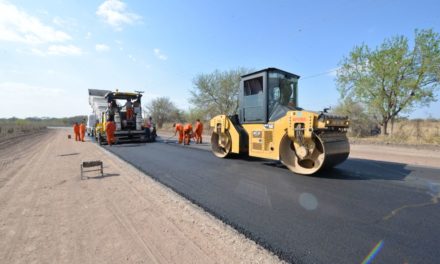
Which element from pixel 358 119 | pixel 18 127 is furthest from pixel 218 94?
pixel 18 127

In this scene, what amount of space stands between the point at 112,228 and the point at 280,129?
163 inches

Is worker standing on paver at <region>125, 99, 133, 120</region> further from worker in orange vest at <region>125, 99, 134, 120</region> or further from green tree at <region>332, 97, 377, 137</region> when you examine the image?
green tree at <region>332, 97, 377, 137</region>

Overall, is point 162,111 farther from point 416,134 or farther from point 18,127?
point 416,134

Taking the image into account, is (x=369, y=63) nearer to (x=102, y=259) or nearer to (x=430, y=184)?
(x=430, y=184)

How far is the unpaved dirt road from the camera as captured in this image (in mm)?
2293

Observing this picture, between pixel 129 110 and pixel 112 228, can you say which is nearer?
pixel 112 228

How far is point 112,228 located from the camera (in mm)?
2891

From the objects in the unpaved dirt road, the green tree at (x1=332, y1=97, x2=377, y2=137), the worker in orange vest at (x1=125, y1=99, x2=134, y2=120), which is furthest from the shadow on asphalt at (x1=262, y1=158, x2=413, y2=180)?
the green tree at (x1=332, y1=97, x2=377, y2=137)

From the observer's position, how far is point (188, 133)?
12.7 metres

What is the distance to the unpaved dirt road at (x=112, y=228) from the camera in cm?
229

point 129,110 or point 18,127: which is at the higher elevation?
point 129,110

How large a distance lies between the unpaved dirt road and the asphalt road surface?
0.33 meters

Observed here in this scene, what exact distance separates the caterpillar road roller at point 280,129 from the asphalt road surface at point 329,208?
0.46m

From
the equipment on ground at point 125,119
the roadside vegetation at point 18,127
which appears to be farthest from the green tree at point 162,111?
the equipment on ground at point 125,119
